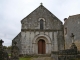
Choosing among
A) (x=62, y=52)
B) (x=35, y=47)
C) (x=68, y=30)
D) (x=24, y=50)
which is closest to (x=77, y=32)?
(x=68, y=30)

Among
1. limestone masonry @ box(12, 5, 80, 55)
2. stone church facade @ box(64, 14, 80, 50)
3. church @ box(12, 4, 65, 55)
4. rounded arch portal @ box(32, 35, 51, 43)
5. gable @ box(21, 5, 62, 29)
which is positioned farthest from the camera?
gable @ box(21, 5, 62, 29)

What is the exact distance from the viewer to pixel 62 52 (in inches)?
465

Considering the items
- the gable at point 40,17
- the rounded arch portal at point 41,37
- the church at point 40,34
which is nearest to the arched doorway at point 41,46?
the church at point 40,34

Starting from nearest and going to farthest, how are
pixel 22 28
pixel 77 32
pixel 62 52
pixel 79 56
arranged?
pixel 79 56
pixel 62 52
pixel 77 32
pixel 22 28

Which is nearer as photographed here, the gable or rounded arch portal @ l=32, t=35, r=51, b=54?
rounded arch portal @ l=32, t=35, r=51, b=54

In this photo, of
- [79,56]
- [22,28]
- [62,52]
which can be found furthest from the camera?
[22,28]

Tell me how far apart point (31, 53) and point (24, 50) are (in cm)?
120

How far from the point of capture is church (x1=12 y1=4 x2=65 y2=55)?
1040 inches

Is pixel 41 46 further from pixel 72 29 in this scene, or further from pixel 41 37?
pixel 72 29

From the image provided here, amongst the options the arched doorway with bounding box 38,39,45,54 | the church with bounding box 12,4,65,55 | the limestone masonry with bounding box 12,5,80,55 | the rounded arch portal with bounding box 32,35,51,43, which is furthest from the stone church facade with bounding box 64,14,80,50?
the arched doorway with bounding box 38,39,45,54

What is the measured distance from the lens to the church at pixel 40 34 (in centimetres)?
2642

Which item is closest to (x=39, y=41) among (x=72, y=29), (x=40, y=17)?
(x=40, y=17)

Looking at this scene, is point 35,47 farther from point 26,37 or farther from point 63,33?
point 63,33

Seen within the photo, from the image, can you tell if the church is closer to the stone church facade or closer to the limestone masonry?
the limestone masonry
